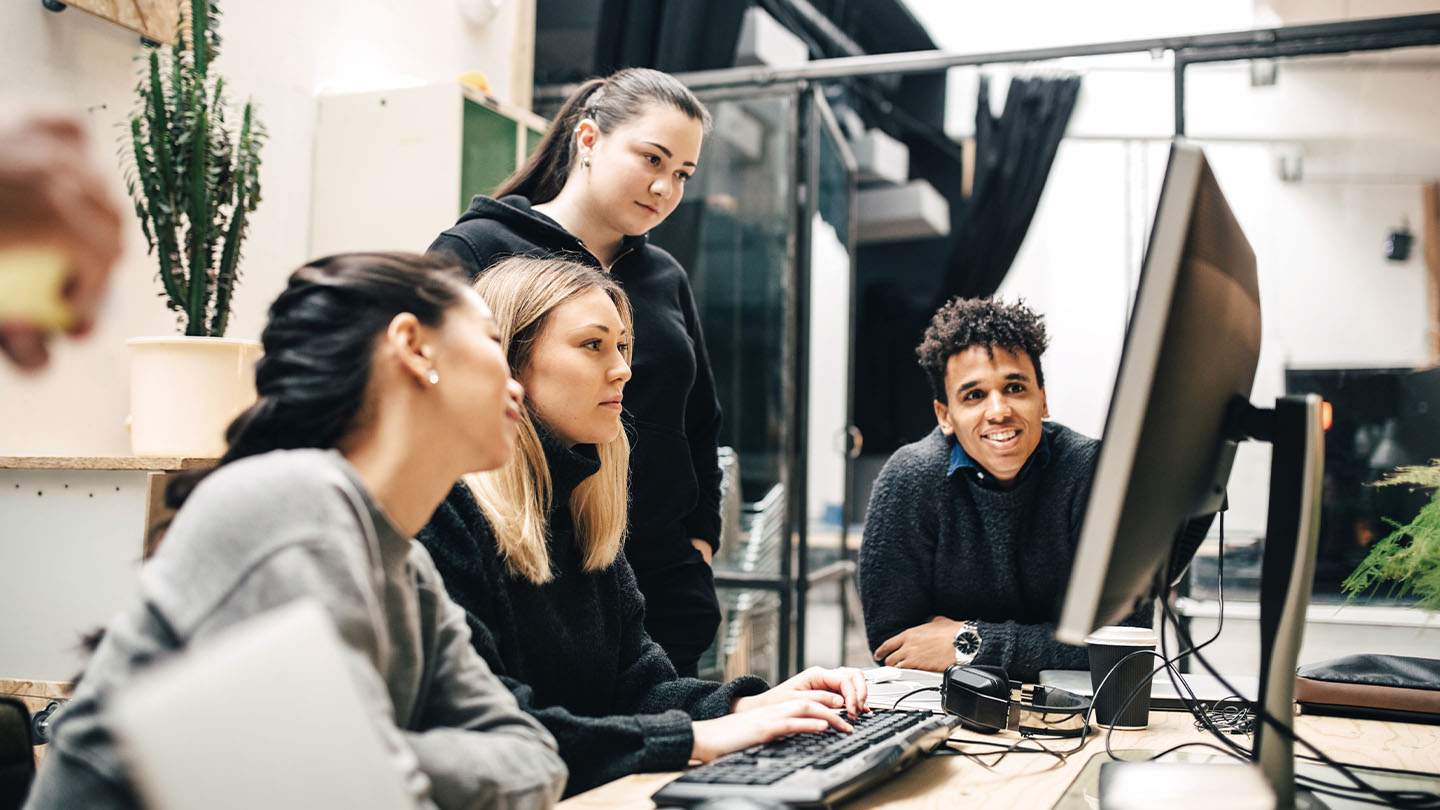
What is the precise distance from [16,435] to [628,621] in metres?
1.39

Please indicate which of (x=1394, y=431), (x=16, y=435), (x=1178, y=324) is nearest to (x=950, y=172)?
(x=1394, y=431)

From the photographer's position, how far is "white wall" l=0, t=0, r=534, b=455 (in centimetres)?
209

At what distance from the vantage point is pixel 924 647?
5.71 ft

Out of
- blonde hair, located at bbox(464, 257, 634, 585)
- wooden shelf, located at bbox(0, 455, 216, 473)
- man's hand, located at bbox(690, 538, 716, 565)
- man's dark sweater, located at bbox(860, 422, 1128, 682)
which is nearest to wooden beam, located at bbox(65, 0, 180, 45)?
wooden shelf, located at bbox(0, 455, 216, 473)

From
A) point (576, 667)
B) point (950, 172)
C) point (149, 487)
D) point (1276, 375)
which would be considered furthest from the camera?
point (950, 172)

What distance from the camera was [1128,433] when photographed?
766 millimetres

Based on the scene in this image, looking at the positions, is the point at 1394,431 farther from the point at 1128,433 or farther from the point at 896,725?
the point at 1128,433

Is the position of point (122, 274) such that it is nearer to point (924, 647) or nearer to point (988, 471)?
point (924, 647)

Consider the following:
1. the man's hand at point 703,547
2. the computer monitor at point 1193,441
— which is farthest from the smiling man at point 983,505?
the computer monitor at point 1193,441

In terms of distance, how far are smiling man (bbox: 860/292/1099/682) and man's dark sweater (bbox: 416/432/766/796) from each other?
0.59 m

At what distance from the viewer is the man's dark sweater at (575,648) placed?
1.05 m

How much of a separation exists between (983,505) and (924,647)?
0.31m

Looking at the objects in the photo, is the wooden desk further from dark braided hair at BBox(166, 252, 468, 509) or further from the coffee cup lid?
dark braided hair at BBox(166, 252, 468, 509)

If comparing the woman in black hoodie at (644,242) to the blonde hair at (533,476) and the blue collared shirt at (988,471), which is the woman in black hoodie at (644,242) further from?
the blue collared shirt at (988,471)
